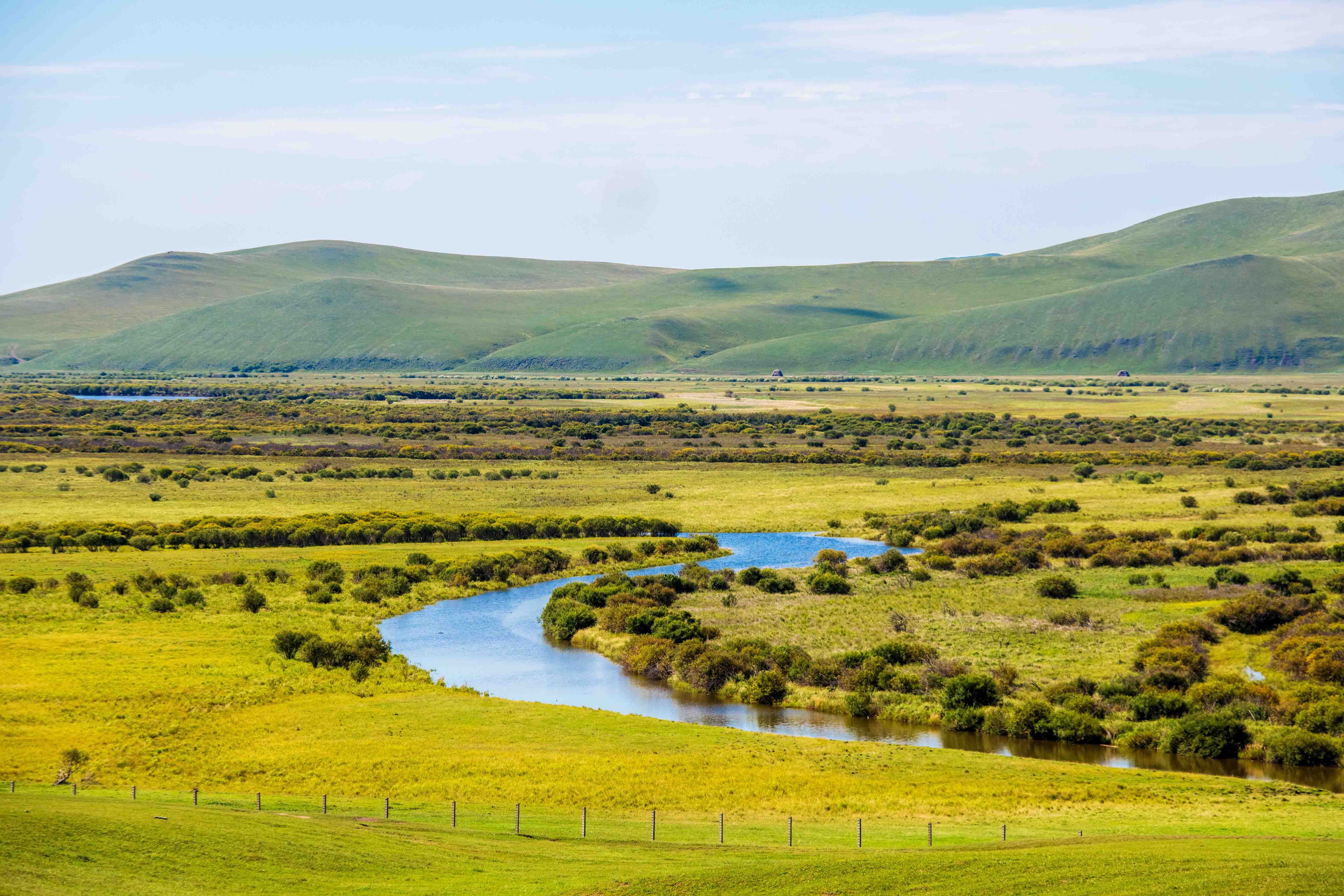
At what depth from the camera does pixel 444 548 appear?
68125mm

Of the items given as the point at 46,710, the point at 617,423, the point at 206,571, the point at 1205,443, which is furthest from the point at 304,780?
the point at 617,423

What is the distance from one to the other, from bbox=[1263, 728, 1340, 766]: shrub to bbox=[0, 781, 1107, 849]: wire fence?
9079mm

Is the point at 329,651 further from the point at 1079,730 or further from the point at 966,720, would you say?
the point at 1079,730

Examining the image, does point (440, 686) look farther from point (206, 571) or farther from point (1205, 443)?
point (1205, 443)

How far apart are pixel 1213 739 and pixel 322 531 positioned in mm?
50702

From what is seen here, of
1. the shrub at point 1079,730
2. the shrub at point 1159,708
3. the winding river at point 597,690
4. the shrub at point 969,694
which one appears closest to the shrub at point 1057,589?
the winding river at point 597,690

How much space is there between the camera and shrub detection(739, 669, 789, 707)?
1602 inches

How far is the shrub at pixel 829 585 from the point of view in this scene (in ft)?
180

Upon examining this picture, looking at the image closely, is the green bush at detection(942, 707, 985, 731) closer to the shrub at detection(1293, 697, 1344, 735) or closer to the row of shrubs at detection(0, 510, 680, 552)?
the shrub at detection(1293, 697, 1344, 735)

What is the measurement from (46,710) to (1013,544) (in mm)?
45284

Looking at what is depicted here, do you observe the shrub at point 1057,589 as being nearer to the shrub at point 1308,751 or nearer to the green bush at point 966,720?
the green bush at point 966,720

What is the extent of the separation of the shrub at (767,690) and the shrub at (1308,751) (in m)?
14.8

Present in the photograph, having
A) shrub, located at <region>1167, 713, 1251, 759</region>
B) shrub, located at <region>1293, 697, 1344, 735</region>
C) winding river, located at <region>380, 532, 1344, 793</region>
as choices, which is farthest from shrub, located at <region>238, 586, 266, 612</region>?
shrub, located at <region>1293, 697, 1344, 735</region>

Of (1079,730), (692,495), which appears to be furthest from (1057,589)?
(692,495)
